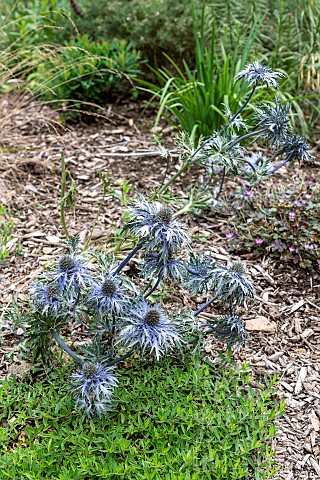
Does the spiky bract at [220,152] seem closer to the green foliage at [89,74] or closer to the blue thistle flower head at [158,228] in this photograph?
the blue thistle flower head at [158,228]

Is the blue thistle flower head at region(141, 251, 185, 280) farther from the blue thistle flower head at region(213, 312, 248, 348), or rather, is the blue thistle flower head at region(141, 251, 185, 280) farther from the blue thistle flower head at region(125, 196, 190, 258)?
the blue thistle flower head at region(213, 312, 248, 348)

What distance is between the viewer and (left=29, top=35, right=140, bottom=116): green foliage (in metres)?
4.24

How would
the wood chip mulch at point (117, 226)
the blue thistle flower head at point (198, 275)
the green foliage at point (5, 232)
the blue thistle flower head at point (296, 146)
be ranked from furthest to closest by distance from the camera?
the green foliage at point (5, 232)
the blue thistle flower head at point (296, 146)
the wood chip mulch at point (117, 226)
the blue thistle flower head at point (198, 275)

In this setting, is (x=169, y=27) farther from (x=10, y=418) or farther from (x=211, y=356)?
(x=10, y=418)

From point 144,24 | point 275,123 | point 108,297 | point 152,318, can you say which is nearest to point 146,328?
point 152,318

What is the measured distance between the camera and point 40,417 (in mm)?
2242

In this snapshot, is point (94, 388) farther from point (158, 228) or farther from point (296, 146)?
point (296, 146)

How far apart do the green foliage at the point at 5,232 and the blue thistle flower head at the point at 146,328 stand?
1198 mm

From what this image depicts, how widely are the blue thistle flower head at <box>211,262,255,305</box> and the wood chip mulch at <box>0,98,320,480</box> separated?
50cm

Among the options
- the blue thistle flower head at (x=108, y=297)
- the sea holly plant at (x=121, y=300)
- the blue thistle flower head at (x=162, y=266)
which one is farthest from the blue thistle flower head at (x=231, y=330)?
the blue thistle flower head at (x=108, y=297)

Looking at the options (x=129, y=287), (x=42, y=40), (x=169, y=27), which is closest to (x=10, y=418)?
(x=129, y=287)

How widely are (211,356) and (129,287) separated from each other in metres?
0.67

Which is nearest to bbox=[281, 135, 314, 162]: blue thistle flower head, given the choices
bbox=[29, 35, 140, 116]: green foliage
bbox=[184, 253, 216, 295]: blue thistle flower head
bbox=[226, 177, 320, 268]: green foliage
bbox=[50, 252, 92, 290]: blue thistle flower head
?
bbox=[226, 177, 320, 268]: green foliage

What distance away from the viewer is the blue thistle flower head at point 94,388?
205 centimetres
